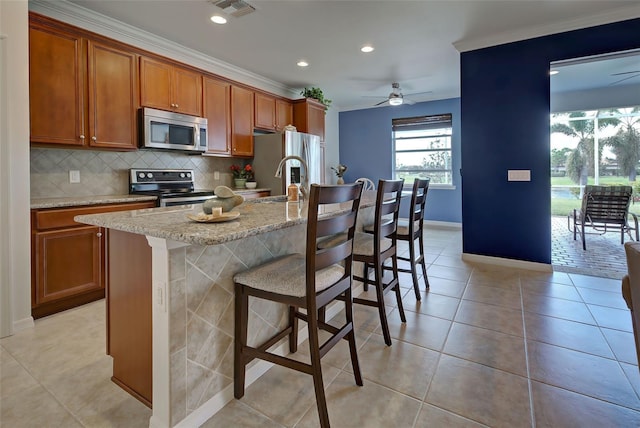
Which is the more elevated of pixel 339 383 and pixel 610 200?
pixel 610 200

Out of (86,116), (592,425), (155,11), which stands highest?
(155,11)

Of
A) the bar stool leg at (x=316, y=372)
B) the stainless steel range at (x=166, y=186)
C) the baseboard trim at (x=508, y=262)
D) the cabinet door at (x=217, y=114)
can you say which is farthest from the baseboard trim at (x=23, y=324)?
the baseboard trim at (x=508, y=262)

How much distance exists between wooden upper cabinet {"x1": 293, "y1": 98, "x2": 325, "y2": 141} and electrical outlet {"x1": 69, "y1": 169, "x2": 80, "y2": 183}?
10.2 ft

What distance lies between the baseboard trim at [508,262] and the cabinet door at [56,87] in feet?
13.9

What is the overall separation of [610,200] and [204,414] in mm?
4668

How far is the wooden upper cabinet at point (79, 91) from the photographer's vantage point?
97.0 inches

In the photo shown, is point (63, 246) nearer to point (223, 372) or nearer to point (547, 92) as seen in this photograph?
point (223, 372)

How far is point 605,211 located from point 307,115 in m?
4.20

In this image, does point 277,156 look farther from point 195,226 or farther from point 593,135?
point 593,135

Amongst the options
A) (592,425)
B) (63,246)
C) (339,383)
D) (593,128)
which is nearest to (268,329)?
(339,383)

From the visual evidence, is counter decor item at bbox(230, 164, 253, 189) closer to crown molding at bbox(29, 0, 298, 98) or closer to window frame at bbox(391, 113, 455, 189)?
crown molding at bbox(29, 0, 298, 98)

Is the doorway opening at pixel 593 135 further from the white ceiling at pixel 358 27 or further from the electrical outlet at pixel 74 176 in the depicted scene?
the electrical outlet at pixel 74 176

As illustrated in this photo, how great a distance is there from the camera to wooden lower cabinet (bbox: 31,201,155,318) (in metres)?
2.34

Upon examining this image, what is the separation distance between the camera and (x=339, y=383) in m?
1.62
